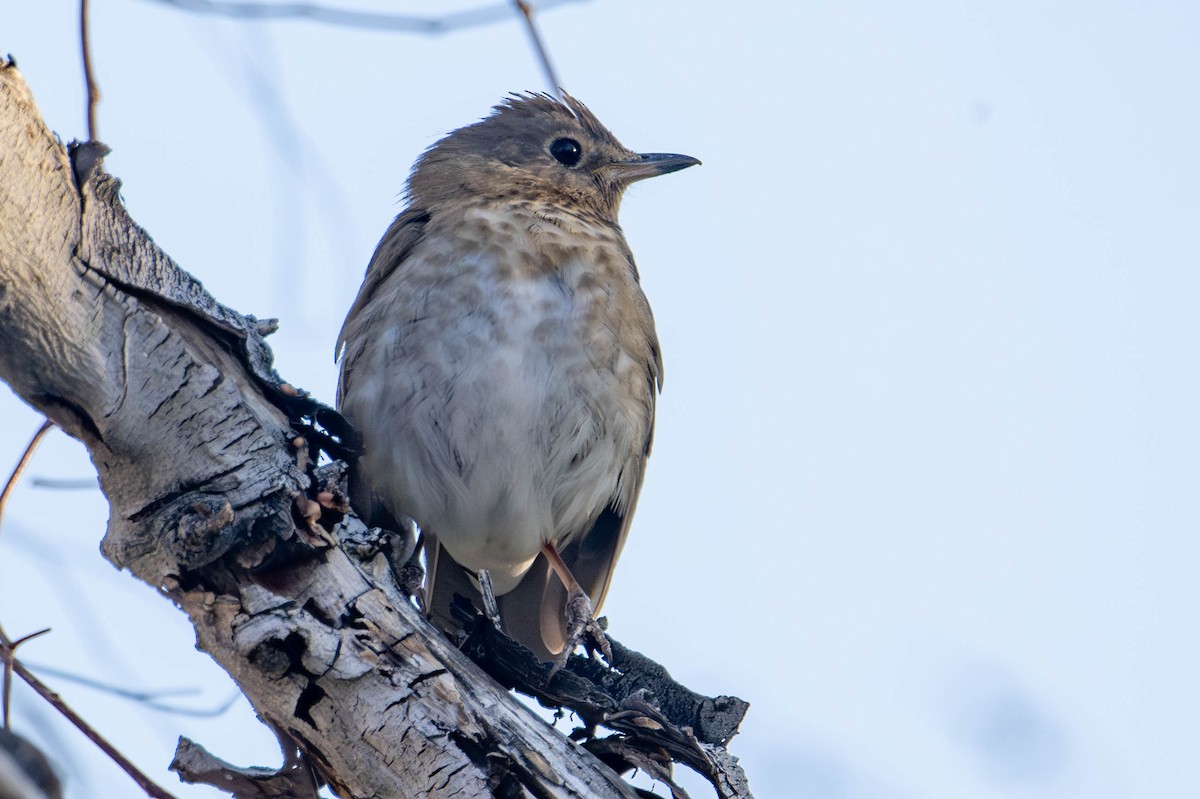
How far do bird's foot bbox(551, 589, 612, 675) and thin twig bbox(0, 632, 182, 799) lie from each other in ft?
4.55

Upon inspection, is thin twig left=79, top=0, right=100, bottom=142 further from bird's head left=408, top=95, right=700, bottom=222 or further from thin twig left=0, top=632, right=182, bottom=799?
bird's head left=408, top=95, right=700, bottom=222

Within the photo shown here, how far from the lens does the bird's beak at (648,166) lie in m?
6.72

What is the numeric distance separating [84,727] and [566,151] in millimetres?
4244

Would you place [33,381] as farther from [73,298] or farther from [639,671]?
[639,671]

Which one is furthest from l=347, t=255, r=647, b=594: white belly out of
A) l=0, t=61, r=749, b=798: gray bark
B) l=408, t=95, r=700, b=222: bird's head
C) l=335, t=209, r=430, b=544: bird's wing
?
l=0, t=61, r=749, b=798: gray bark

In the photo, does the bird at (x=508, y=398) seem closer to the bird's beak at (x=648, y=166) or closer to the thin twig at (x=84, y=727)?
the bird's beak at (x=648, y=166)

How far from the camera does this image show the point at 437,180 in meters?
6.36

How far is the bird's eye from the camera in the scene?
6664 mm

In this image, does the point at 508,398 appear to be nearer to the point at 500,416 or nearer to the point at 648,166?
the point at 500,416

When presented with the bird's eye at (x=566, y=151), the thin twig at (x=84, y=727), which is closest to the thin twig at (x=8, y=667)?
the thin twig at (x=84, y=727)

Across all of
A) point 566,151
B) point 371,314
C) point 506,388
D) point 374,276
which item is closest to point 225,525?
point 506,388

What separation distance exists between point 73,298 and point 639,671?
193cm

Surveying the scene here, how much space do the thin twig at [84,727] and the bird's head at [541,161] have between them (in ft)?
10.9

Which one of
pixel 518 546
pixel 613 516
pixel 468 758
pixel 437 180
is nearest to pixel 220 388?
pixel 468 758
